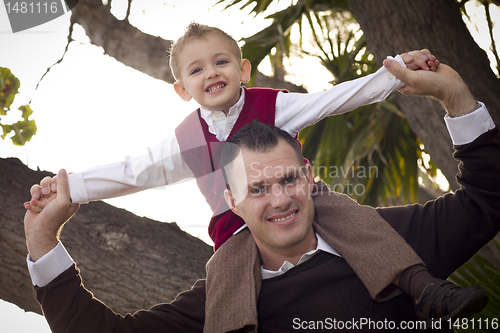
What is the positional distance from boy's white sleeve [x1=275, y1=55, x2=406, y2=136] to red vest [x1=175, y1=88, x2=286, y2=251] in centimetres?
8

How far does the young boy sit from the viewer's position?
202cm

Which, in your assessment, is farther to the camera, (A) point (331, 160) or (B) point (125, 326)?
(A) point (331, 160)

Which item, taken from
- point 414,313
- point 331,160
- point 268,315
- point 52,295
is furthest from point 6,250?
point 331,160

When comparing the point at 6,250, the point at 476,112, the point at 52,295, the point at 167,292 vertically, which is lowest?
the point at 167,292

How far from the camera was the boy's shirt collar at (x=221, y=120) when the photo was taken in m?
2.14

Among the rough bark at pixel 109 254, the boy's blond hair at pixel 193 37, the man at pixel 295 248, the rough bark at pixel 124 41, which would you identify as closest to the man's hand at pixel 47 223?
the man at pixel 295 248

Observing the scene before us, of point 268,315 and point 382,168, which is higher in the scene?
point 382,168

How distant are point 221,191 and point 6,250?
1.18m

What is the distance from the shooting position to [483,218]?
1890mm

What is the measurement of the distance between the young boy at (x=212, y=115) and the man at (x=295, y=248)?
11 cm

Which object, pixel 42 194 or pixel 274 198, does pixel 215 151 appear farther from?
pixel 42 194

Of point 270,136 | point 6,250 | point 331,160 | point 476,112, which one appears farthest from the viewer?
point 331,160

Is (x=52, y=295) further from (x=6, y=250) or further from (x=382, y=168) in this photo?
(x=382, y=168)

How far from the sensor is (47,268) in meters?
1.84
